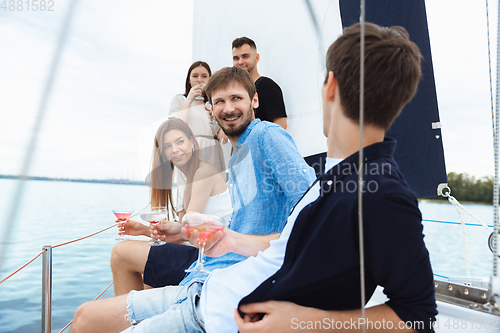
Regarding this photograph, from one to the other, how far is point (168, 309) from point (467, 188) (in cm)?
318

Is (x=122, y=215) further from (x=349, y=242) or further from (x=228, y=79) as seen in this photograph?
(x=349, y=242)

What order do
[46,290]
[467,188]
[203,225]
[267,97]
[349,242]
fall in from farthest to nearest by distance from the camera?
[467,188]
[267,97]
[46,290]
[203,225]
[349,242]

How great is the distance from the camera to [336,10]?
241 cm

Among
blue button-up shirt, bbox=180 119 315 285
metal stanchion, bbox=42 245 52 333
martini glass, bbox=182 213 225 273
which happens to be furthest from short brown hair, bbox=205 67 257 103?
metal stanchion, bbox=42 245 52 333

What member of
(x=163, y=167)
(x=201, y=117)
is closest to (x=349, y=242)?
(x=163, y=167)

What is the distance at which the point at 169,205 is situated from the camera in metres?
2.18

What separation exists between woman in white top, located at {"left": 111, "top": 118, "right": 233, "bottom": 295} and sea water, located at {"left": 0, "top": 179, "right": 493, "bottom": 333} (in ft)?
0.49

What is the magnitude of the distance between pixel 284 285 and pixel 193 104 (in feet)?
6.22

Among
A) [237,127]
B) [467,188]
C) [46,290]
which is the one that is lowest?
[46,290]

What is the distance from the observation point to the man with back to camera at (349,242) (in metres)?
0.62

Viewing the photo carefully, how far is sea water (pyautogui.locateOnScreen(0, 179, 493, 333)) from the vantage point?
1.82 m

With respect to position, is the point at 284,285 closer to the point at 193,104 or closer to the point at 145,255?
the point at 145,255

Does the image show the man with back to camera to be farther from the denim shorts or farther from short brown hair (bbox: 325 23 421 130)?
the denim shorts

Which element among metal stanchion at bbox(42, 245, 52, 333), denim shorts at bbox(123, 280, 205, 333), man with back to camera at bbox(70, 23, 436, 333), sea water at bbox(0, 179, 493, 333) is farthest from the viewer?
sea water at bbox(0, 179, 493, 333)
